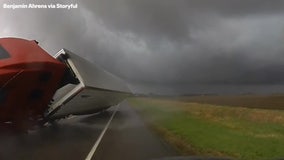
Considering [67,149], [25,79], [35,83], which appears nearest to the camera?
[67,149]

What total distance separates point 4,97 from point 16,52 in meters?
1.78

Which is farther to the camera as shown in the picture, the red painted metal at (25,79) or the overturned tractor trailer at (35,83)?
the overturned tractor trailer at (35,83)

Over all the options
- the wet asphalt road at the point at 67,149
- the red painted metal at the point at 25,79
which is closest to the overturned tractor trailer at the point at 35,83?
the red painted metal at the point at 25,79

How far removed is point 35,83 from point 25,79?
0.89m

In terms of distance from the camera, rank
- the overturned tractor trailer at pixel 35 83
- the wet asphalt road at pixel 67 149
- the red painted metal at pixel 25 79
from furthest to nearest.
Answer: the overturned tractor trailer at pixel 35 83
the red painted metal at pixel 25 79
the wet asphalt road at pixel 67 149

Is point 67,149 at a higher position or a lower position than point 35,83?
lower

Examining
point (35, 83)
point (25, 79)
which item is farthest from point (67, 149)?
point (35, 83)

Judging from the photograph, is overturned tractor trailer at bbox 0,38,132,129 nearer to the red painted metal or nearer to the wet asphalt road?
the red painted metal

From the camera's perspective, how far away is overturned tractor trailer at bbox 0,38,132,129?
Answer: 17.6m

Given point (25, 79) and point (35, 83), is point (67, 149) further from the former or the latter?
point (35, 83)

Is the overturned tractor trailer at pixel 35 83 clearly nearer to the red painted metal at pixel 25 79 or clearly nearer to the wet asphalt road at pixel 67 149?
the red painted metal at pixel 25 79

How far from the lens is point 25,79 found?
1794cm

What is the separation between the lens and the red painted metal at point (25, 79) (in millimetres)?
17469

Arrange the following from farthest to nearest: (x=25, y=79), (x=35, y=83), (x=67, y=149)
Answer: (x=35, y=83)
(x=25, y=79)
(x=67, y=149)
